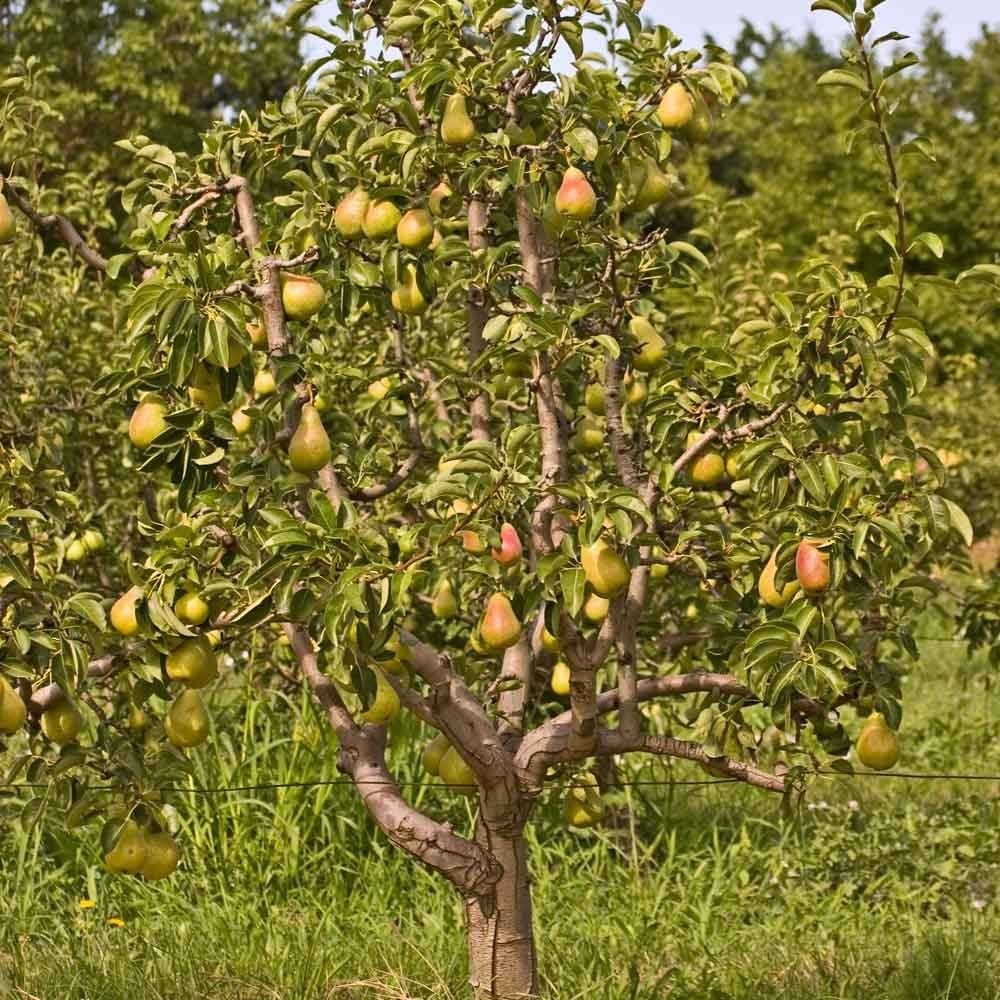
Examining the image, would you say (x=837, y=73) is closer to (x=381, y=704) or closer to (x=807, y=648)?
(x=807, y=648)

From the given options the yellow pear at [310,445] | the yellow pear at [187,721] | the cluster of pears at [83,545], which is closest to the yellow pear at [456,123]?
the yellow pear at [310,445]

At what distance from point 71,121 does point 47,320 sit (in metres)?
8.44

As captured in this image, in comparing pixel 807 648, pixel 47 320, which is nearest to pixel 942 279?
pixel 807 648

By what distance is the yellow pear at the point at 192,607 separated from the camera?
2096mm

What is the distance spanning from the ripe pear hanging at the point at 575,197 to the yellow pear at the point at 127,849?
3.73 feet

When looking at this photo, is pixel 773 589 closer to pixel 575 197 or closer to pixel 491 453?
pixel 491 453

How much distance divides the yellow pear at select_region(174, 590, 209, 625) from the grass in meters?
0.83

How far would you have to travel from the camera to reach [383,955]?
116 inches

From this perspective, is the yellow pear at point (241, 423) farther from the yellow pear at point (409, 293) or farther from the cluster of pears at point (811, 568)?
the cluster of pears at point (811, 568)

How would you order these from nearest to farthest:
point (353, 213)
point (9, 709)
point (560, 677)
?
point (9, 709) → point (353, 213) → point (560, 677)

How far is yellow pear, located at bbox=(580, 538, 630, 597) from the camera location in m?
2.02

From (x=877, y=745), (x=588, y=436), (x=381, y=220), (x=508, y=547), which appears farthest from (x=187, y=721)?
(x=877, y=745)

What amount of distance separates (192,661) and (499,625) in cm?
44

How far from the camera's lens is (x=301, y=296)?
229 cm
